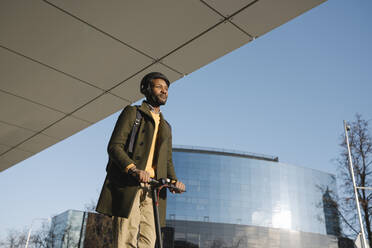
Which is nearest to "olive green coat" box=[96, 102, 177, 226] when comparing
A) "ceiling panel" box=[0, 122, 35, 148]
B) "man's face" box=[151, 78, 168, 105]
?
"man's face" box=[151, 78, 168, 105]

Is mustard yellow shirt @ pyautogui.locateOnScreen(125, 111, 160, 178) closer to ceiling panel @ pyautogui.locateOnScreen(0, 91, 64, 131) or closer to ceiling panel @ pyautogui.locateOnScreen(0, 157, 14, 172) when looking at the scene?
ceiling panel @ pyautogui.locateOnScreen(0, 91, 64, 131)

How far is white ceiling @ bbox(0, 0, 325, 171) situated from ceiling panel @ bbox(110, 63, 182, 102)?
0.01 meters

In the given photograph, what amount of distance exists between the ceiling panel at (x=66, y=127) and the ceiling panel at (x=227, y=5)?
3.14 m

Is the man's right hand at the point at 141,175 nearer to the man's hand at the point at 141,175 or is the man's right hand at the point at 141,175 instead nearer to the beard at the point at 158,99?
the man's hand at the point at 141,175

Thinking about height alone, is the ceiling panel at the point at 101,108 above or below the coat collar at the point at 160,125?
above

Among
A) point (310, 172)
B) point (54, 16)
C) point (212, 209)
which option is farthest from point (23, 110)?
point (310, 172)

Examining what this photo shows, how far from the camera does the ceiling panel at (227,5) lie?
318 cm

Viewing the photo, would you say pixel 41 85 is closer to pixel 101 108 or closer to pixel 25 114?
pixel 101 108

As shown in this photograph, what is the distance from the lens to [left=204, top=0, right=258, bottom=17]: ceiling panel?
10.4ft

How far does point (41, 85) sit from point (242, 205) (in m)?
63.6

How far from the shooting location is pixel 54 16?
Result: 3.41 meters

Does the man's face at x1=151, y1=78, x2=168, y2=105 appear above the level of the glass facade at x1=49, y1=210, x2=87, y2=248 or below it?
below

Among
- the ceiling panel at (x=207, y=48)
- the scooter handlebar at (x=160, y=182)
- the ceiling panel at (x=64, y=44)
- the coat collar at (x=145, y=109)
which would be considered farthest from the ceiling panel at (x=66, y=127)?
A: the scooter handlebar at (x=160, y=182)

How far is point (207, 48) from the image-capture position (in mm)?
3818
